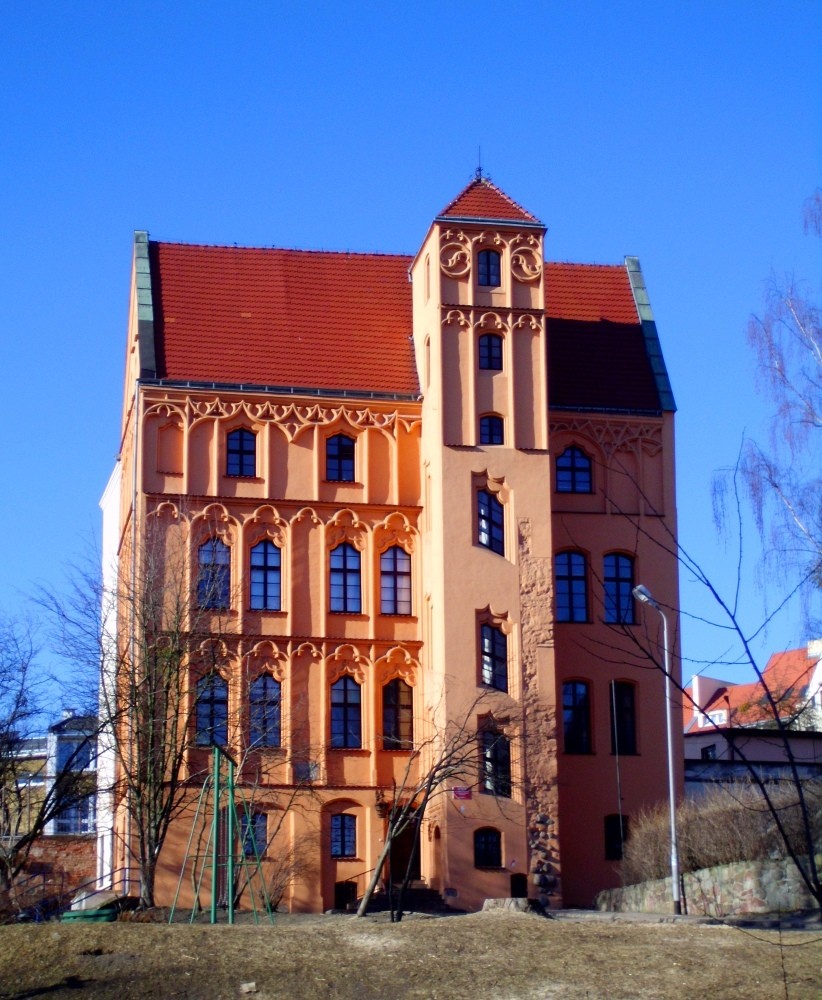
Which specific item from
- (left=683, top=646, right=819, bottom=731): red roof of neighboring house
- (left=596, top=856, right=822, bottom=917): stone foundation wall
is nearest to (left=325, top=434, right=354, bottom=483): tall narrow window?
(left=683, top=646, right=819, bottom=731): red roof of neighboring house

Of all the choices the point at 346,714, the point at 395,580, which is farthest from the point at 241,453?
the point at 346,714

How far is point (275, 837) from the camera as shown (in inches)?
1666

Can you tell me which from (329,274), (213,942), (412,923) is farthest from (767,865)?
(329,274)

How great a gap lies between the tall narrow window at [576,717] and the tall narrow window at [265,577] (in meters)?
8.56

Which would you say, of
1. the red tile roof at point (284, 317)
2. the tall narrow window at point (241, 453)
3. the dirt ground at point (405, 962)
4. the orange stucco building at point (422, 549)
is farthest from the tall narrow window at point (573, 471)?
the dirt ground at point (405, 962)

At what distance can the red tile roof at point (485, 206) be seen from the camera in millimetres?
45906

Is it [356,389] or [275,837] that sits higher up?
[356,389]

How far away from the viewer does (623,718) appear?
1796 inches

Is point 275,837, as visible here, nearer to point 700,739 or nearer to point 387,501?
point 387,501

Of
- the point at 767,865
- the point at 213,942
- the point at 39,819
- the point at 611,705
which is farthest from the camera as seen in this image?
the point at 611,705

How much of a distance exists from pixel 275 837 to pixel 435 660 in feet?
20.7

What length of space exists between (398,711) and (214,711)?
5.15 m

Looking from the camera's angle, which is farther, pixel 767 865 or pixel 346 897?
pixel 346 897

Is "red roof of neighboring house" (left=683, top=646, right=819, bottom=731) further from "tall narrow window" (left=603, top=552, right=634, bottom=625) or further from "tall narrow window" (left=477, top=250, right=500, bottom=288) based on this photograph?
"tall narrow window" (left=477, top=250, right=500, bottom=288)
